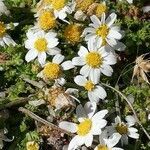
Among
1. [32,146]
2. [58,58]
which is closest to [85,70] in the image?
[58,58]

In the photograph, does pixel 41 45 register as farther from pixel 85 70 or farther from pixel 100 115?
pixel 100 115

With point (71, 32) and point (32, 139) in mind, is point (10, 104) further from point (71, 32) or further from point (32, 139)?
point (71, 32)

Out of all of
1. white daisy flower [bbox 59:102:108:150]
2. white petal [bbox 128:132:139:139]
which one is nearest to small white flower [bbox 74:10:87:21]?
white daisy flower [bbox 59:102:108:150]

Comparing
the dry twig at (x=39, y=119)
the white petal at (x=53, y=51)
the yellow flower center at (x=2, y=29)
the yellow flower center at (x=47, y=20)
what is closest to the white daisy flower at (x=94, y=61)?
the white petal at (x=53, y=51)

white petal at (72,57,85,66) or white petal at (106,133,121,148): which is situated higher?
white petal at (72,57,85,66)

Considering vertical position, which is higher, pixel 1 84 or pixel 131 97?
pixel 1 84

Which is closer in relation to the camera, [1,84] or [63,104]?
[63,104]

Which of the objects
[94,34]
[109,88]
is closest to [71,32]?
[94,34]

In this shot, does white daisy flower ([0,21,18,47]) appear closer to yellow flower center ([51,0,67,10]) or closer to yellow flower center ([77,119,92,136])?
yellow flower center ([51,0,67,10])
